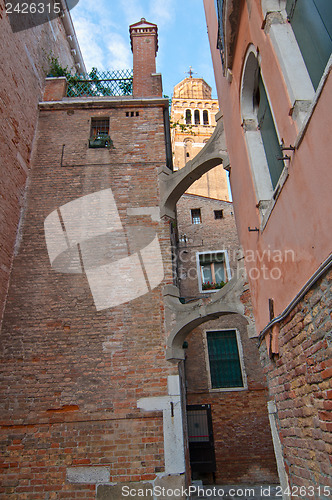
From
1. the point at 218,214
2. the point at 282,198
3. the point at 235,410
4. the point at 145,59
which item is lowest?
the point at 235,410

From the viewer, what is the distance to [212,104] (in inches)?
1522

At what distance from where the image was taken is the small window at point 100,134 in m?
8.02

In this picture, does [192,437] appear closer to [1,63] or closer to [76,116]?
[76,116]

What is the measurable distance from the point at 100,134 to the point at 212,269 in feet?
23.7

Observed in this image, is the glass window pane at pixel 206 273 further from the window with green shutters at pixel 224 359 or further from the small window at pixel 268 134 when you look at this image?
the small window at pixel 268 134

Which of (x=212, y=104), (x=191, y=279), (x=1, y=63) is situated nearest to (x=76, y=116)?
(x=1, y=63)

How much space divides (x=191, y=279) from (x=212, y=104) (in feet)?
101

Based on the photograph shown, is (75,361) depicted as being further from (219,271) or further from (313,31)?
(219,271)

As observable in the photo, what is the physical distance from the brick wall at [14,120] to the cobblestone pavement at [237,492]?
6.57 metres

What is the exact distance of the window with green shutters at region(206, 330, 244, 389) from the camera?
38.1 ft

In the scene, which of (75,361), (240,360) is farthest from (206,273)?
(75,361)

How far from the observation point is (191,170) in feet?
23.0

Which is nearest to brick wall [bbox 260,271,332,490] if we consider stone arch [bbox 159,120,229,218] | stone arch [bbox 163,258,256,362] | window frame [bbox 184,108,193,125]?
stone arch [bbox 163,258,256,362]

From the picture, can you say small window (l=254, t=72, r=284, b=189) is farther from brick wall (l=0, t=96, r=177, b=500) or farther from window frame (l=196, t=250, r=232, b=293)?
window frame (l=196, t=250, r=232, b=293)
